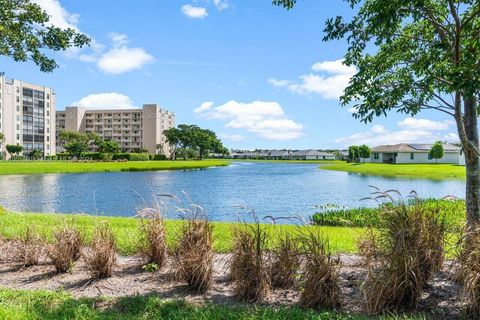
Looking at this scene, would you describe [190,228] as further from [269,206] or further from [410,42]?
[269,206]

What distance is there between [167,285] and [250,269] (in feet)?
4.17

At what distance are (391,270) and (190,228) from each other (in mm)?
2710

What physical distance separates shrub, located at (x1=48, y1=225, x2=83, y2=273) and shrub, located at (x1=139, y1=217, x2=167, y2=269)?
1.07 metres

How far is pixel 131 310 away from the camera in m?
4.45

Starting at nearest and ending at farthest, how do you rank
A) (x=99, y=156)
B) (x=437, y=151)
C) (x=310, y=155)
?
(x=437, y=151) < (x=99, y=156) < (x=310, y=155)

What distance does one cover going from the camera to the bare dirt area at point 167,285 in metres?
4.58

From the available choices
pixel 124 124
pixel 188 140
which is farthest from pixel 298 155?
pixel 124 124

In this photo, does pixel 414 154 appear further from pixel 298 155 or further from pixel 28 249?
pixel 298 155

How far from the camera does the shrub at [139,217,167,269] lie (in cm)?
598

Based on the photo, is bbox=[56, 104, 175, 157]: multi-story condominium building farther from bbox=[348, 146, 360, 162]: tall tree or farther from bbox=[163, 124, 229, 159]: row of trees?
bbox=[348, 146, 360, 162]: tall tree

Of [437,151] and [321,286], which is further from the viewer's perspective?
[437,151]

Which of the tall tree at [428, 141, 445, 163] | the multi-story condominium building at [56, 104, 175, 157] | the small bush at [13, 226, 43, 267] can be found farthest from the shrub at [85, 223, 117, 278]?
the multi-story condominium building at [56, 104, 175, 157]

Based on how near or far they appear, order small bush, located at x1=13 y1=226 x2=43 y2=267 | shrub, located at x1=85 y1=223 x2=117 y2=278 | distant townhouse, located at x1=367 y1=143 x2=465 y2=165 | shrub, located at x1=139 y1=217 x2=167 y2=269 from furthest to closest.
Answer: distant townhouse, located at x1=367 y1=143 x2=465 y2=165 < small bush, located at x1=13 y1=226 x2=43 y2=267 < shrub, located at x1=139 y1=217 x2=167 y2=269 < shrub, located at x1=85 y1=223 x2=117 y2=278

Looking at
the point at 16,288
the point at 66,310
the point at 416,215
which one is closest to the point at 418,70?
the point at 416,215
